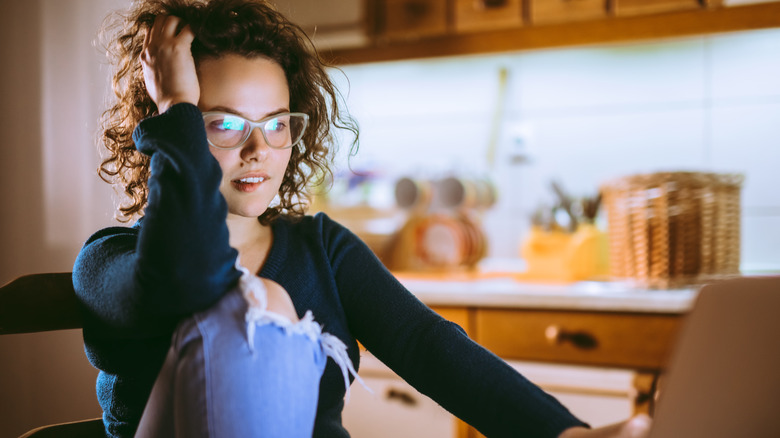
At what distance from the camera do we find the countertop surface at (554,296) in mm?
1385

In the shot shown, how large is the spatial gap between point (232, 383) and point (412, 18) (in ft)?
4.97

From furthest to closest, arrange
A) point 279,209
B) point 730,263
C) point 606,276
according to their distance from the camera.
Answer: point 606,276 < point 730,263 < point 279,209

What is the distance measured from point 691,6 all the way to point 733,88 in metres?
0.38

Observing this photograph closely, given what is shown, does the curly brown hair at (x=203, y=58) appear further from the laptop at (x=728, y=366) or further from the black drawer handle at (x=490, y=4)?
the black drawer handle at (x=490, y=4)

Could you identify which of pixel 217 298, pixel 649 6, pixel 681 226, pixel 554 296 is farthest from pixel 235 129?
pixel 649 6

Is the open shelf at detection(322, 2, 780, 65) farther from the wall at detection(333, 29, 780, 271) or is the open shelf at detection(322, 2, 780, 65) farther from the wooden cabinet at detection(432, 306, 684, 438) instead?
the wooden cabinet at detection(432, 306, 684, 438)

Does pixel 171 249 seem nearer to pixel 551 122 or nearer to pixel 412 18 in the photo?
pixel 412 18

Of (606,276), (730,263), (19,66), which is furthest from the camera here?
(606,276)

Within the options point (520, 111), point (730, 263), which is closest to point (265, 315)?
point (730, 263)

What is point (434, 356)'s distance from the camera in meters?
0.79

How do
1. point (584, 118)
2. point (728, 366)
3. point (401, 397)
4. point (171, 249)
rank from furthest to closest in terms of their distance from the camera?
point (584, 118)
point (401, 397)
point (171, 249)
point (728, 366)

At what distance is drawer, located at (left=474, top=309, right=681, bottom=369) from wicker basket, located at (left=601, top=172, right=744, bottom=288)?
14 centimetres

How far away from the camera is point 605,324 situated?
4.67 feet

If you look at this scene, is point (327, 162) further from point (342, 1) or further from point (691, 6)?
point (691, 6)
